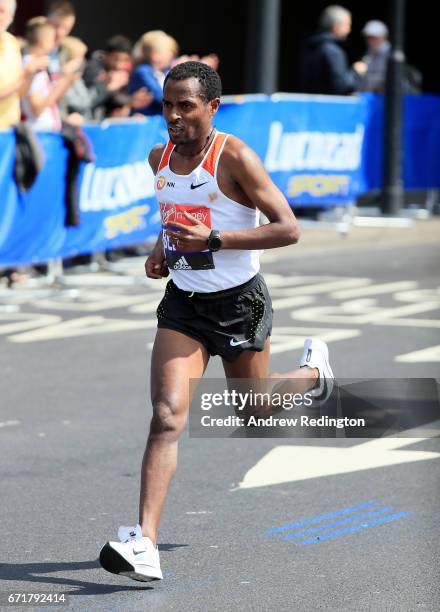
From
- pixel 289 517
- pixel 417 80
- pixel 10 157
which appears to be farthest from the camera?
pixel 417 80

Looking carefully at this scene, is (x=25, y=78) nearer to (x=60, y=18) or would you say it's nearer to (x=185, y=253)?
(x=60, y=18)

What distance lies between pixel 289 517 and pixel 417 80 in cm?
1579

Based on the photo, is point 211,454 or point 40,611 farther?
point 211,454

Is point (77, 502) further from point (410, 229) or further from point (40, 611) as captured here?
point (410, 229)

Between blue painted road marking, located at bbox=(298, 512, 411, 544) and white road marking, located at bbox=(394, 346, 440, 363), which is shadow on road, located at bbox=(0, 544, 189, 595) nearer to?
blue painted road marking, located at bbox=(298, 512, 411, 544)

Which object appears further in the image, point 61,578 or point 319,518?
point 319,518

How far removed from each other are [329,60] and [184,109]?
41.4ft

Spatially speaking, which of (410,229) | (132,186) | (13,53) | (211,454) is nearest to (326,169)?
(410,229)

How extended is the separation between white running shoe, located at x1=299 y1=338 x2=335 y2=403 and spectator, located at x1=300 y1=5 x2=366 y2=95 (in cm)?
1190

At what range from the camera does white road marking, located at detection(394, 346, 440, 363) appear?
9.26 metres

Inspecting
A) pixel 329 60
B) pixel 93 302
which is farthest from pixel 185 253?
pixel 329 60

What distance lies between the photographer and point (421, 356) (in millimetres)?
9406

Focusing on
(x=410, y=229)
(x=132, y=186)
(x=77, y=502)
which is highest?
(x=77, y=502)

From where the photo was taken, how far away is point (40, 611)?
15.2 feet
